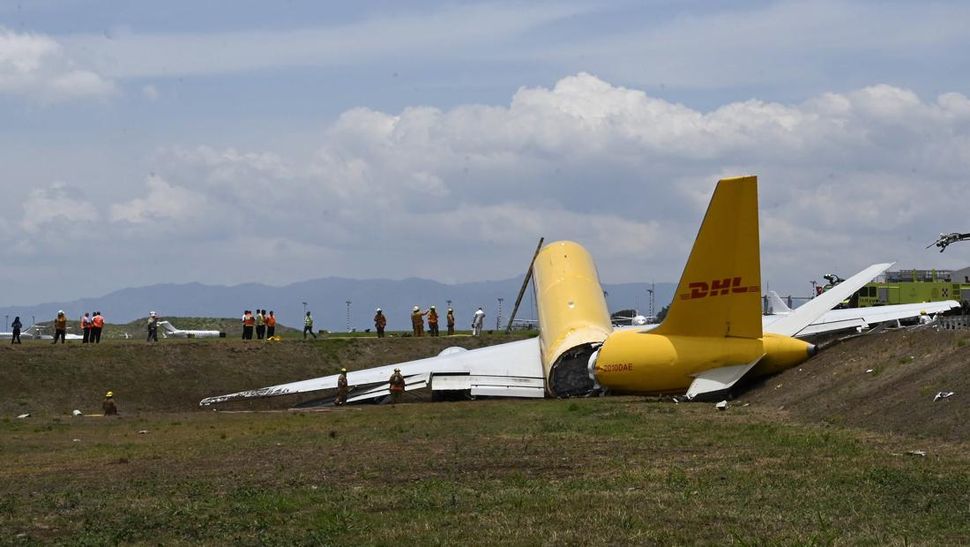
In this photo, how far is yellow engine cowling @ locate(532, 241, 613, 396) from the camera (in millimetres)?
40219

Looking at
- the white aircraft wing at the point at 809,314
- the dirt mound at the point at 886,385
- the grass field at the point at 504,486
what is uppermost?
the white aircraft wing at the point at 809,314

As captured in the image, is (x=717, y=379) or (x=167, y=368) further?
(x=167, y=368)

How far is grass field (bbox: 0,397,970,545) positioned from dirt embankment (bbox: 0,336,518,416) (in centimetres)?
2118

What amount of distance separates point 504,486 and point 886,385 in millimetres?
13070

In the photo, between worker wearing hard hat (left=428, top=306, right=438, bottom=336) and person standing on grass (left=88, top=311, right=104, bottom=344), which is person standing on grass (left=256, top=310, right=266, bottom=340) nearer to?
person standing on grass (left=88, top=311, right=104, bottom=344)

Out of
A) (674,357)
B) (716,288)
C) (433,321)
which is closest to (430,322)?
(433,321)

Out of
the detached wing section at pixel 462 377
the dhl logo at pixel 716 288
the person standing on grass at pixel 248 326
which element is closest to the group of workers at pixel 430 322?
the person standing on grass at pixel 248 326

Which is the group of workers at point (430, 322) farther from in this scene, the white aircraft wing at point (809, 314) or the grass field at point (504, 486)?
the grass field at point (504, 486)

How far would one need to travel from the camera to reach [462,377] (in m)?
43.0

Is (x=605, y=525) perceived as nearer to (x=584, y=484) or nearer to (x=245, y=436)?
(x=584, y=484)

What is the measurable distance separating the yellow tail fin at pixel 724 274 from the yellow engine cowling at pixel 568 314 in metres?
5.13

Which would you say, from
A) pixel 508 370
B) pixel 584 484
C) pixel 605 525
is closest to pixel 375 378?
pixel 508 370

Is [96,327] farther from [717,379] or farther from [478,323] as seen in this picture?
[717,379]

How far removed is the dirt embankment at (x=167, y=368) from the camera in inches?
1977
